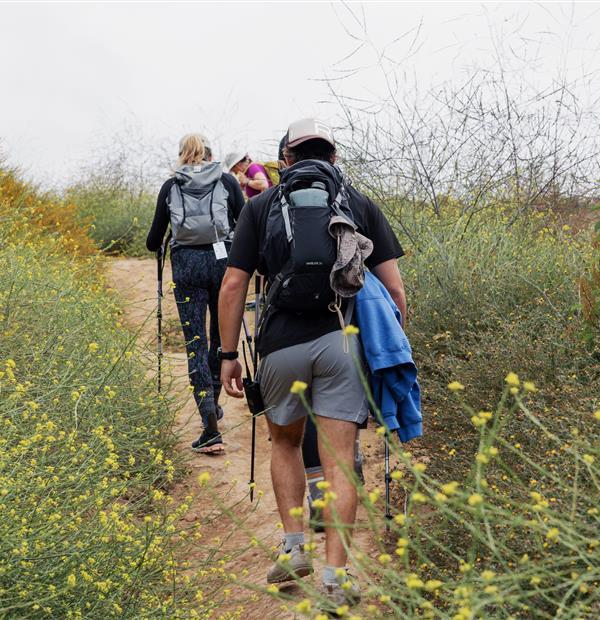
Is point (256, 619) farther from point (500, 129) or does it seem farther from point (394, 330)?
point (500, 129)

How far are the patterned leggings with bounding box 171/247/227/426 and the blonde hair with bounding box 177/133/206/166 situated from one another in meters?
0.58

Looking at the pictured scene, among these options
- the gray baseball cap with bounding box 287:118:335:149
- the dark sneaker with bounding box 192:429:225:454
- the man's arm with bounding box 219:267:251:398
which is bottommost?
the dark sneaker with bounding box 192:429:225:454

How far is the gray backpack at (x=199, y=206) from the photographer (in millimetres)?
5895

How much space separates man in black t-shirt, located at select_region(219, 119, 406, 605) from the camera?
12.0 feet

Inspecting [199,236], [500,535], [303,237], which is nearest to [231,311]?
[303,237]

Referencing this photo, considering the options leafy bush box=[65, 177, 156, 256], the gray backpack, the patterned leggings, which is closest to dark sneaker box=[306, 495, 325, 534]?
the patterned leggings

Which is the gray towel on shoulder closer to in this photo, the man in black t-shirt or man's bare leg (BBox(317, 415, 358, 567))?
the man in black t-shirt

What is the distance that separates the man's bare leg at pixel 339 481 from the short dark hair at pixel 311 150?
1.11m

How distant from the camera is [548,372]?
4.95 m

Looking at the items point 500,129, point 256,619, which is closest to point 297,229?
point 256,619

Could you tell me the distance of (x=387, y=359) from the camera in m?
3.63

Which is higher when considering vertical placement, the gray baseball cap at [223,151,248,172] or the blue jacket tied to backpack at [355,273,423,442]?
the gray baseball cap at [223,151,248,172]

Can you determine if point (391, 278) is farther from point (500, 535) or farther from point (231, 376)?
point (500, 535)

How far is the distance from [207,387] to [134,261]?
748cm
